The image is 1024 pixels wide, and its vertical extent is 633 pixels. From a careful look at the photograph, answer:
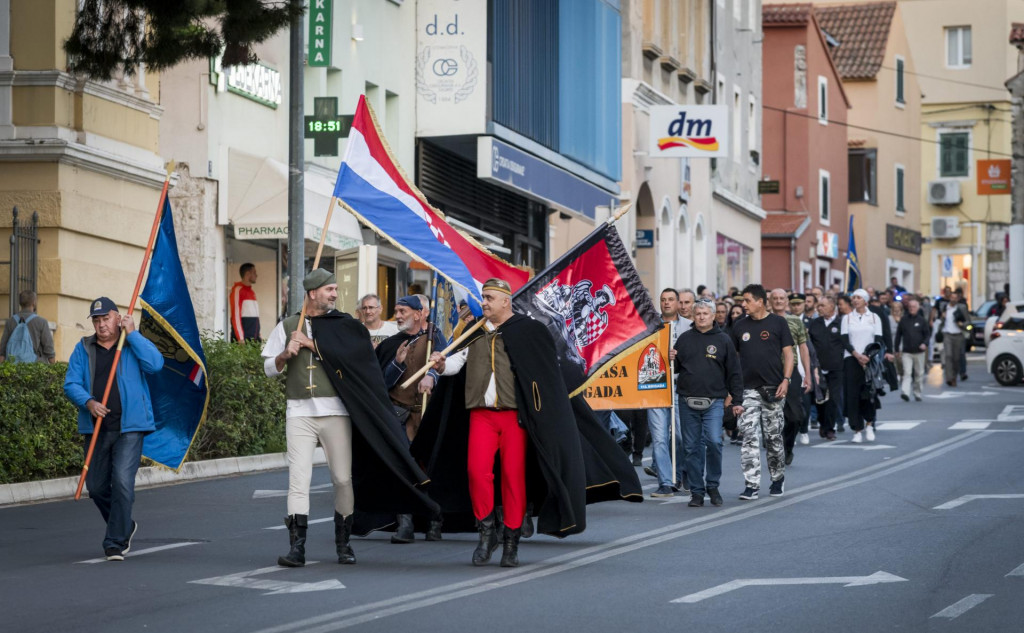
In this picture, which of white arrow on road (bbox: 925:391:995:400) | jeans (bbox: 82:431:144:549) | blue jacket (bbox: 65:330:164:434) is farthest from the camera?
white arrow on road (bbox: 925:391:995:400)

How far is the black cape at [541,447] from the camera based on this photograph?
11.7m

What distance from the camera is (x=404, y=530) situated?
1290 centimetres

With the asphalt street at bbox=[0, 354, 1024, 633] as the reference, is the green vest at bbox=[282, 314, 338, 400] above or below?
above

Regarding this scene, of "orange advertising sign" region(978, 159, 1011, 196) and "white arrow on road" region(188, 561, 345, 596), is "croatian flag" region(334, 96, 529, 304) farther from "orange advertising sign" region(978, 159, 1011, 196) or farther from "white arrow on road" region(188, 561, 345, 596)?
"orange advertising sign" region(978, 159, 1011, 196)

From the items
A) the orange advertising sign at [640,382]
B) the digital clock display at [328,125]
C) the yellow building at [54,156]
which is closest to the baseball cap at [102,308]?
the orange advertising sign at [640,382]

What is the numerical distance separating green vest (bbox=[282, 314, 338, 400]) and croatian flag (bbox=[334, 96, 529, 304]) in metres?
1.80

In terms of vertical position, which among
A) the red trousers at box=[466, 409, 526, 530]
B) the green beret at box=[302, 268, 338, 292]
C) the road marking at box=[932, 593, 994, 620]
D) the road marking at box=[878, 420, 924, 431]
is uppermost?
the green beret at box=[302, 268, 338, 292]

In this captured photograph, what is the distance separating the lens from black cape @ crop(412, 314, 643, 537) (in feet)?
38.5

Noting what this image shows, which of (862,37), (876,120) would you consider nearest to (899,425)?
(876,120)

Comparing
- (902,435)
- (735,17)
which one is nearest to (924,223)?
(735,17)

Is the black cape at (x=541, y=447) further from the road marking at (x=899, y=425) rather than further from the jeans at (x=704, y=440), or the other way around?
the road marking at (x=899, y=425)

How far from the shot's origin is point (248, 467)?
758 inches

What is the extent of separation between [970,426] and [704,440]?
11.2 meters

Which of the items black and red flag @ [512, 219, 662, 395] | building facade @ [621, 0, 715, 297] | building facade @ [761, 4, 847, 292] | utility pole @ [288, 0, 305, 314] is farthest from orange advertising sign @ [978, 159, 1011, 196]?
black and red flag @ [512, 219, 662, 395]
